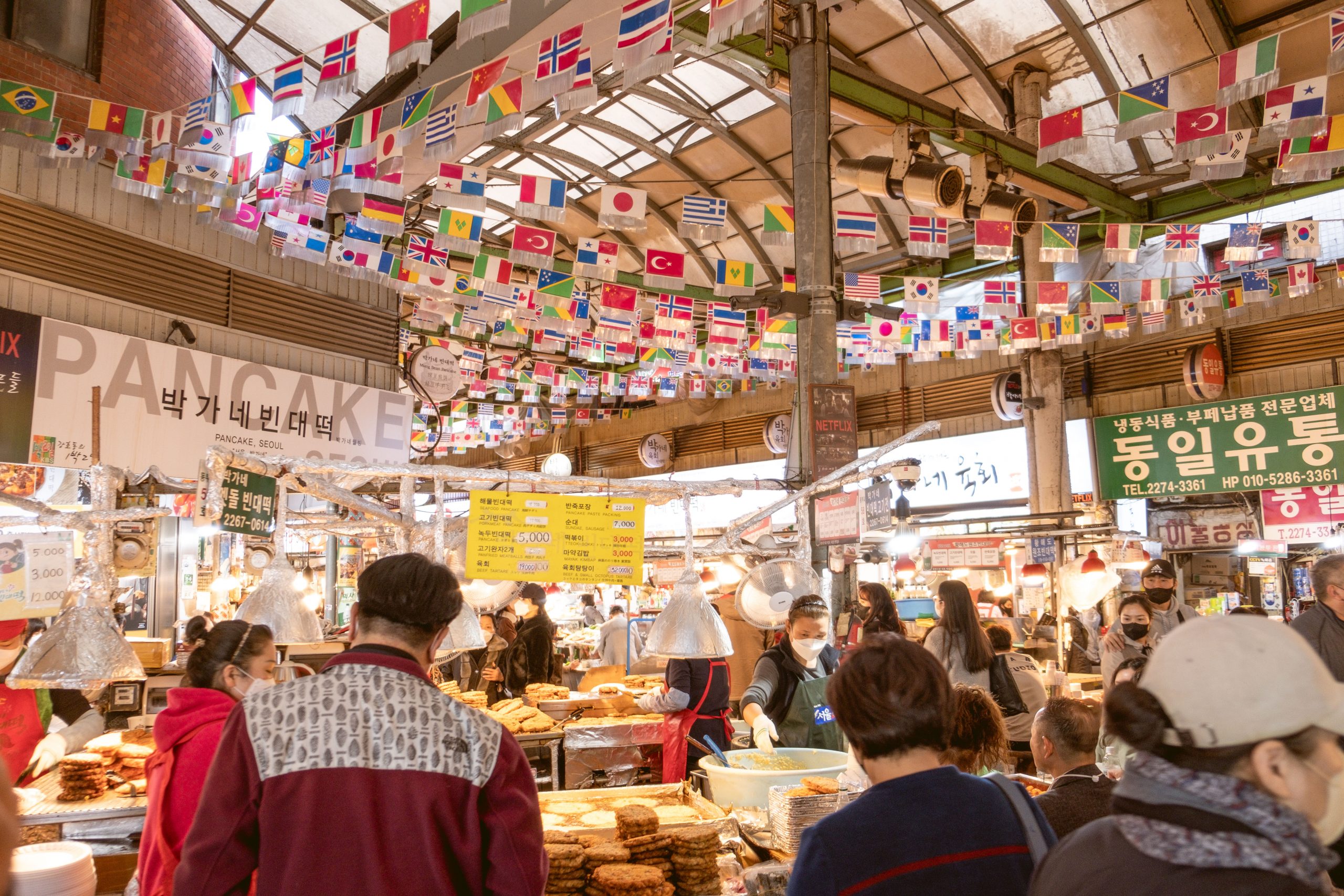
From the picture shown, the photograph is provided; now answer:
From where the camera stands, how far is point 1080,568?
33.4 ft

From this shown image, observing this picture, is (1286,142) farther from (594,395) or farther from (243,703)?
(594,395)

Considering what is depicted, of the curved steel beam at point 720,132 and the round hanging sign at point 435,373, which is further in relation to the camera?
the curved steel beam at point 720,132

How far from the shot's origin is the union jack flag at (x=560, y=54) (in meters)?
5.93

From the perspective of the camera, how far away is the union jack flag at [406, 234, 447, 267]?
9609 millimetres

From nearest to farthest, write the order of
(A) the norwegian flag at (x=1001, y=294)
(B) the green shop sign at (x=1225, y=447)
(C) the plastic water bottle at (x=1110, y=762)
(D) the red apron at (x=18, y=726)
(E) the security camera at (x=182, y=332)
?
(C) the plastic water bottle at (x=1110, y=762), (D) the red apron at (x=18, y=726), (E) the security camera at (x=182, y=332), (A) the norwegian flag at (x=1001, y=294), (B) the green shop sign at (x=1225, y=447)

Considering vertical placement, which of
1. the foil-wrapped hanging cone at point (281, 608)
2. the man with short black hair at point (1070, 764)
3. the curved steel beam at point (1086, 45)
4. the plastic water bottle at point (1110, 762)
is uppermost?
the curved steel beam at point (1086, 45)

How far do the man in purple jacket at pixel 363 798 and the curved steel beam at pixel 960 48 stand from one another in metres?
10.4

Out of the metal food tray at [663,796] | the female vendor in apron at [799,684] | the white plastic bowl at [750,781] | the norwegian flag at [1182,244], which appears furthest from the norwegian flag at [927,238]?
the metal food tray at [663,796]

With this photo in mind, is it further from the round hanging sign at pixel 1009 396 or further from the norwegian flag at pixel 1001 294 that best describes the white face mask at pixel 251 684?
the round hanging sign at pixel 1009 396

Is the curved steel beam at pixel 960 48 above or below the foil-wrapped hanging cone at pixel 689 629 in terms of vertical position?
above

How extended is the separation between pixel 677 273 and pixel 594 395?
465 inches

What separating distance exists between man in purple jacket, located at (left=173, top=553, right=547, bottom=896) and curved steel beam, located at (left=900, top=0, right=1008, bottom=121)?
34.2ft

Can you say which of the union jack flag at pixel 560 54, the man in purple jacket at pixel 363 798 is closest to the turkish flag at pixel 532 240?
the union jack flag at pixel 560 54

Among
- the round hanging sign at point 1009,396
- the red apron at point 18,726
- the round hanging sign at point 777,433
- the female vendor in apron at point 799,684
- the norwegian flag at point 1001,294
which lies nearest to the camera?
the red apron at point 18,726
